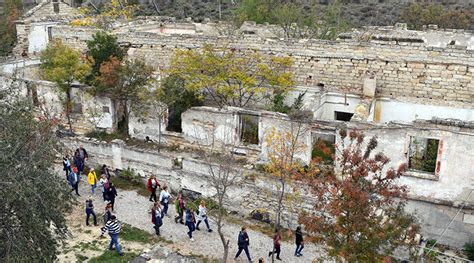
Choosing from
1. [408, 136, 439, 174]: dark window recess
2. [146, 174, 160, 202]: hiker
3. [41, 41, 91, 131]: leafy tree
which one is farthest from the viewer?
[41, 41, 91, 131]: leafy tree

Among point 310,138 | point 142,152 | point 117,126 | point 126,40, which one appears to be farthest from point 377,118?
point 126,40

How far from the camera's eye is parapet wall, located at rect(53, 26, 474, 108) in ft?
59.1

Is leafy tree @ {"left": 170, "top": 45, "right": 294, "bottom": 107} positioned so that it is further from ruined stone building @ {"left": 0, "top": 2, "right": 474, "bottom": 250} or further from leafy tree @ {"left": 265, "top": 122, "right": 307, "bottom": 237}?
leafy tree @ {"left": 265, "top": 122, "right": 307, "bottom": 237}

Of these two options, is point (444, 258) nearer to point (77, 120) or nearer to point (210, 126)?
point (210, 126)

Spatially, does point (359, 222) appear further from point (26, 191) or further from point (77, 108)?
point (77, 108)

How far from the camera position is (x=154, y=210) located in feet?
46.1

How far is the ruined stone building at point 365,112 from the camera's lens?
13.9m

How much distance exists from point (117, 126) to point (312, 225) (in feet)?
39.9

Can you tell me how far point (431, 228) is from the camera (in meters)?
14.2

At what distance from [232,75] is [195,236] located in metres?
7.35

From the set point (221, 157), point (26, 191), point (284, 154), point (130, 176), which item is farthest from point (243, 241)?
point (130, 176)

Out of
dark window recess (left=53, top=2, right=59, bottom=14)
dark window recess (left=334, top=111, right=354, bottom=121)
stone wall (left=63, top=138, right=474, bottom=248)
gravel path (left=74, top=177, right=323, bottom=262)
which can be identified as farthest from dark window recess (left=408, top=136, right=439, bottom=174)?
dark window recess (left=53, top=2, right=59, bottom=14)

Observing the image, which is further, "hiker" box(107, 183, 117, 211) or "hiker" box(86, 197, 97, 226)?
"hiker" box(107, 183, 117, 211)

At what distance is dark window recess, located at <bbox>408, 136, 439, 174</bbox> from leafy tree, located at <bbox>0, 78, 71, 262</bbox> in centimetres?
1027
